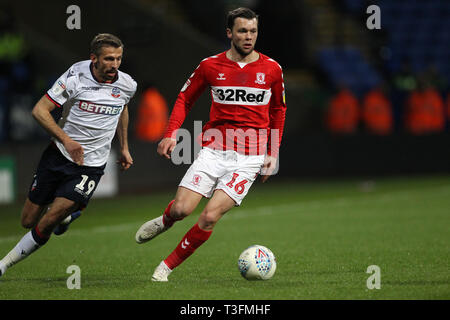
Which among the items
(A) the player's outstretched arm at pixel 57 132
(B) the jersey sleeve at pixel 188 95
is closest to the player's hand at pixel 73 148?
(A) the player's outstretched arm at pixel 57 132

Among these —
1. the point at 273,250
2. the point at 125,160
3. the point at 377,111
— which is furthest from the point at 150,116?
the point at 125,160

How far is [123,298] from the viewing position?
6.07 m

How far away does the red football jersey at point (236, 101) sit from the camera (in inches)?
267

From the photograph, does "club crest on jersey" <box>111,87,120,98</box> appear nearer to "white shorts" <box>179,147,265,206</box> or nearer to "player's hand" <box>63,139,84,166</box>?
"player's hand" <box>63,139,84,166</box>

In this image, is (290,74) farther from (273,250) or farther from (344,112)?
(273,250)

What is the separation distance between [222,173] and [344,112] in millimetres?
14256

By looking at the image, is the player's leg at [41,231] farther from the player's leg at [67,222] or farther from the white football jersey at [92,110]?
the player's leg at [67,222]

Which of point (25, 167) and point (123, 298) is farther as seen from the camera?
point (25, 167)

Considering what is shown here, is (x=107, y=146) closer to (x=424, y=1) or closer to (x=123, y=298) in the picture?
(x=123, y=298)

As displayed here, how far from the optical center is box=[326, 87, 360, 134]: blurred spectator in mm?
20672

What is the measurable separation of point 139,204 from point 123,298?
841 cm

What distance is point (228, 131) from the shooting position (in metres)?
6.81
